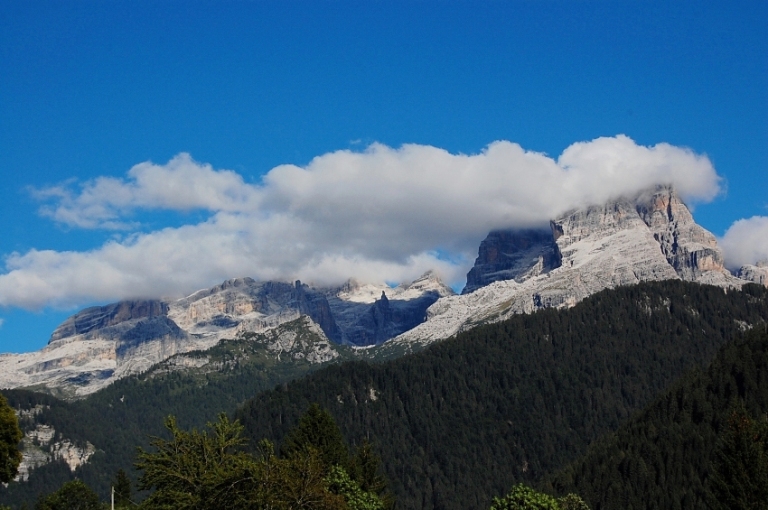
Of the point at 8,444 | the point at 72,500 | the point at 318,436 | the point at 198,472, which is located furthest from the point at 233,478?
the point at 72,500

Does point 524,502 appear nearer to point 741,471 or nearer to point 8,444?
point 741,471

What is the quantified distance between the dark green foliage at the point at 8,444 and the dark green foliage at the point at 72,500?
91.2 m

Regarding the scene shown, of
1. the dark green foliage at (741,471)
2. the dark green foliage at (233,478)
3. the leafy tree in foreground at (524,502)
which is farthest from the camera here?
the leafy tree in foreground at (524,502)

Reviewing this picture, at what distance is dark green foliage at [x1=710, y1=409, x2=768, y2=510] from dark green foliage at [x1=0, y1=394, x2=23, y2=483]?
2464 inches

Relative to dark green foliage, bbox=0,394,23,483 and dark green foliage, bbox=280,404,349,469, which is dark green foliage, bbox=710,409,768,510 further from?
dark green foliage, bbox=0,394,23,483

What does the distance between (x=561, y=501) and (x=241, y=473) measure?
5985 cm

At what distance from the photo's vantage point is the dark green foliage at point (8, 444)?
274 feet

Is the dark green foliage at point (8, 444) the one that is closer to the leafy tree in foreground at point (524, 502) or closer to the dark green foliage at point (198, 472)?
the dark green foliage at point (198, 472)

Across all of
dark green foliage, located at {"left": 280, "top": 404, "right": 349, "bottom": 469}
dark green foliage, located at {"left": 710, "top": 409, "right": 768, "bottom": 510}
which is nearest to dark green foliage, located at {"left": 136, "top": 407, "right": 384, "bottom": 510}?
dark green foliage, located at {"left": 280, "top": 404, "right": 349, "bottom": 469}

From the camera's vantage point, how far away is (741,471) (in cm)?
8650

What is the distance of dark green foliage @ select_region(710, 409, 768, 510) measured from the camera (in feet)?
282

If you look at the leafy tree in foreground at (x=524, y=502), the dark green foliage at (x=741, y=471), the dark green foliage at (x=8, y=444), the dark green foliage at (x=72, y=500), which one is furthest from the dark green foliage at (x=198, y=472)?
the dark green foliage at (x=72, y=500)

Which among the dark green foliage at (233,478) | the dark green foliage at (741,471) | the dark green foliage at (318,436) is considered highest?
the dark green foliage at (318,436)

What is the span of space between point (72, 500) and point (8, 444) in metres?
101
